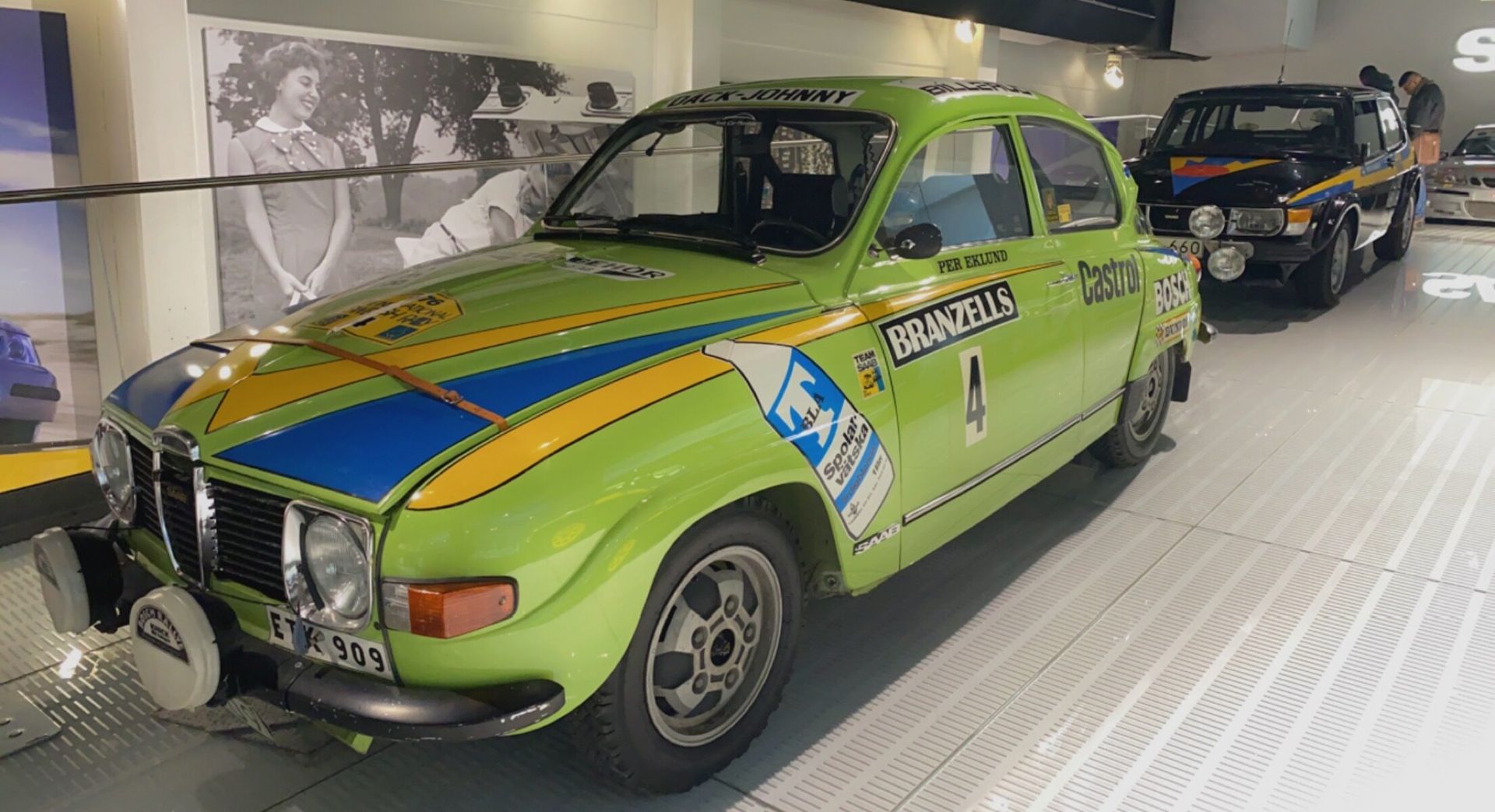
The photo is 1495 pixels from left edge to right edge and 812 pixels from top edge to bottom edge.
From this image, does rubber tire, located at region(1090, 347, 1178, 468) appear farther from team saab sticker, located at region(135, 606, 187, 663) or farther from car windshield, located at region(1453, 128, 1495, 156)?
car windshield, located at region(1453, 128, 1495, 156)

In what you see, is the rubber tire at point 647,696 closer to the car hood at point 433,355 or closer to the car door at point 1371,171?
the car hood at point 433,355

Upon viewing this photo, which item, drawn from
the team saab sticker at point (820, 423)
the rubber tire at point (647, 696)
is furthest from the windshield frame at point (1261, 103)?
the rubber tire at point (647, 696)

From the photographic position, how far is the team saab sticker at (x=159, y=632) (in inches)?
82.7

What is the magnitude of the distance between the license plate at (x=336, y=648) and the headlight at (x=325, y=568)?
0.10ft

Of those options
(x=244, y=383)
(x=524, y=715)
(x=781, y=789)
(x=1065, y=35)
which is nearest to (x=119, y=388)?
(x=244, y=383)

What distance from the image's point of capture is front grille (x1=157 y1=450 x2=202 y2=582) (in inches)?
90.0

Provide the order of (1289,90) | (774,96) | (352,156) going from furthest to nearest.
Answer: (1289,90) → (352,156) → (774,96)

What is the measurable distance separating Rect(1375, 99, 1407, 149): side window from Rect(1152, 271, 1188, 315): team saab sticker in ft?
18.0

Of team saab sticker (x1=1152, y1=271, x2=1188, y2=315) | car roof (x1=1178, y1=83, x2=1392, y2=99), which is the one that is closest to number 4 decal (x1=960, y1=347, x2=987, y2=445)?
team saab sticker (x1=1152, y1=271, x2=1188, y2=315)

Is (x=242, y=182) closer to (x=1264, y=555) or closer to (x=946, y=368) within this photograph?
(x=946, y=368)

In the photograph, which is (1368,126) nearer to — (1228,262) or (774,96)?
(1228,262)

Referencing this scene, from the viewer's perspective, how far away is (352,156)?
5969 mm

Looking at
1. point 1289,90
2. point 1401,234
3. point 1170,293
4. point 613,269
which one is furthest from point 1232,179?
point 613,269

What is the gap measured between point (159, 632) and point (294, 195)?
12.1 ft
